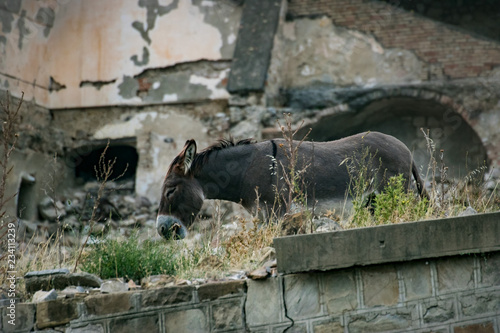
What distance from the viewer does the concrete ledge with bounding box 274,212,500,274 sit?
4.53m

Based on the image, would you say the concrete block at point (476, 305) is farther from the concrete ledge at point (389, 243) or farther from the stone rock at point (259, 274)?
the stone rock at point (259, 274)

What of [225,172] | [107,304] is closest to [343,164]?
[225,172]

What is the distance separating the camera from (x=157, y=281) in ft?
15.8

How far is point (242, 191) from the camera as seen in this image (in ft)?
21.7

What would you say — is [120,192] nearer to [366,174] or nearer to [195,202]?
[195,202]

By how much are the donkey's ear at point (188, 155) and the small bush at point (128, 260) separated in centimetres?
141

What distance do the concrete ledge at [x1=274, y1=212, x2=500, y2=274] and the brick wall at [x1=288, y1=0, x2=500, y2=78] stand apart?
8.07m

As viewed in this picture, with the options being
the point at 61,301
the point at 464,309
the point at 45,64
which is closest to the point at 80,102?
the point at 45,64

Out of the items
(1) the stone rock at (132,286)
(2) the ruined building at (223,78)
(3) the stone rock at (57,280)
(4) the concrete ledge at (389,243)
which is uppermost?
(2) the ruined building at (223,78)

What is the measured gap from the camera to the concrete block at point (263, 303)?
4.55m

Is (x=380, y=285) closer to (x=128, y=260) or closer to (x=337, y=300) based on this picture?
(x=337, y=300)

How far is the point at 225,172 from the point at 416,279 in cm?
258

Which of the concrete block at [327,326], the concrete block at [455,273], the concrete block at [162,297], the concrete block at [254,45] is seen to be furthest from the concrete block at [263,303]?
the concrete block at [254,45]

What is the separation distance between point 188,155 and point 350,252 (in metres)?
2.53
